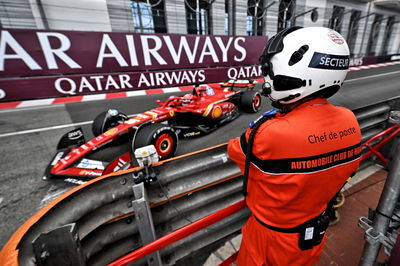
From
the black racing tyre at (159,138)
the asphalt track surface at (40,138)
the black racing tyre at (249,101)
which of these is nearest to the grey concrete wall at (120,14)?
the asphalt track surface at (40,138)

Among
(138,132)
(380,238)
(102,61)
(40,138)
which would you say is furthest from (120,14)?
(380,238)

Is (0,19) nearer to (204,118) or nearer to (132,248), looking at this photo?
(204,118)

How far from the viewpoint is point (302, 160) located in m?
0.92

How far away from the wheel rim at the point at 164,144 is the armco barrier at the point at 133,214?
1312mm

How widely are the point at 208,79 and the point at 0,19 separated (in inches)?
364

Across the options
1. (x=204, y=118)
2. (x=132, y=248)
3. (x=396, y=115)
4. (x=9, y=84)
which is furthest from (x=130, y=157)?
(x=9, y=84)

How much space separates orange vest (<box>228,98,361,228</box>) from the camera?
922 millimetres

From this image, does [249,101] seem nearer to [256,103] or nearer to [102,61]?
[256,103]

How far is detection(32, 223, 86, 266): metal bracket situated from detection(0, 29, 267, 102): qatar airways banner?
6614 millimetres

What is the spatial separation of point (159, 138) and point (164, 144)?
179mm

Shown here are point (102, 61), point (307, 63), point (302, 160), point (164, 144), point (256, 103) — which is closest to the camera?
point (302, 160)

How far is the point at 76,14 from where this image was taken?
9508mm

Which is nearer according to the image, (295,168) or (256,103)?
(295,168)

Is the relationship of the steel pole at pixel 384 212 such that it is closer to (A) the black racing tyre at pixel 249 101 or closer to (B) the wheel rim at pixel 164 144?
(B) the wheel rim at pixel 164 144
